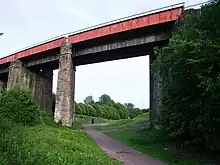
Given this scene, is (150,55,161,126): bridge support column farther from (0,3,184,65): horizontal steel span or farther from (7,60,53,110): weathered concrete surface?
(7,60,53,110): weathered concrete surface

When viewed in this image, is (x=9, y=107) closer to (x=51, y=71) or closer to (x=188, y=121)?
(x=188, y=121)

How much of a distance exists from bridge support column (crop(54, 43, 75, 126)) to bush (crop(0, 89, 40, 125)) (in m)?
7.07

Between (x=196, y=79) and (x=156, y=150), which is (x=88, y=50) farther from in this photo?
(x=196, y=79)

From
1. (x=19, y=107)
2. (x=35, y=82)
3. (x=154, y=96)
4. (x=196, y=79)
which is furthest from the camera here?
(x=35, y=82)

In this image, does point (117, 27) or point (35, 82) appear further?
point (35, 82)

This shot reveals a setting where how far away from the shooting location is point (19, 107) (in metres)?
21.7

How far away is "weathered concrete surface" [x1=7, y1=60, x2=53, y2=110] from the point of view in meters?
38.3

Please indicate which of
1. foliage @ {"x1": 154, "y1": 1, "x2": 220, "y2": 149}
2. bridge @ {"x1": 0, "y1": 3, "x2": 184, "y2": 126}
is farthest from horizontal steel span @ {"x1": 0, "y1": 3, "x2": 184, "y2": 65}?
foliage @ {"x1": 154, "y1": 1, "x2": 220, "y2": 149}

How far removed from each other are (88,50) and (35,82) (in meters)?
11.3

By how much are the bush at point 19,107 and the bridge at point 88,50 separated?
7.51 m

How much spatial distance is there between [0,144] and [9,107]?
13117 millimetres

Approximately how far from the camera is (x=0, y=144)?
8.96m

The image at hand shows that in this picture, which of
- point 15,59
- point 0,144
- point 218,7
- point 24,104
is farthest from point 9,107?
point 15,59

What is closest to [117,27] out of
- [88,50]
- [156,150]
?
[88,50]
